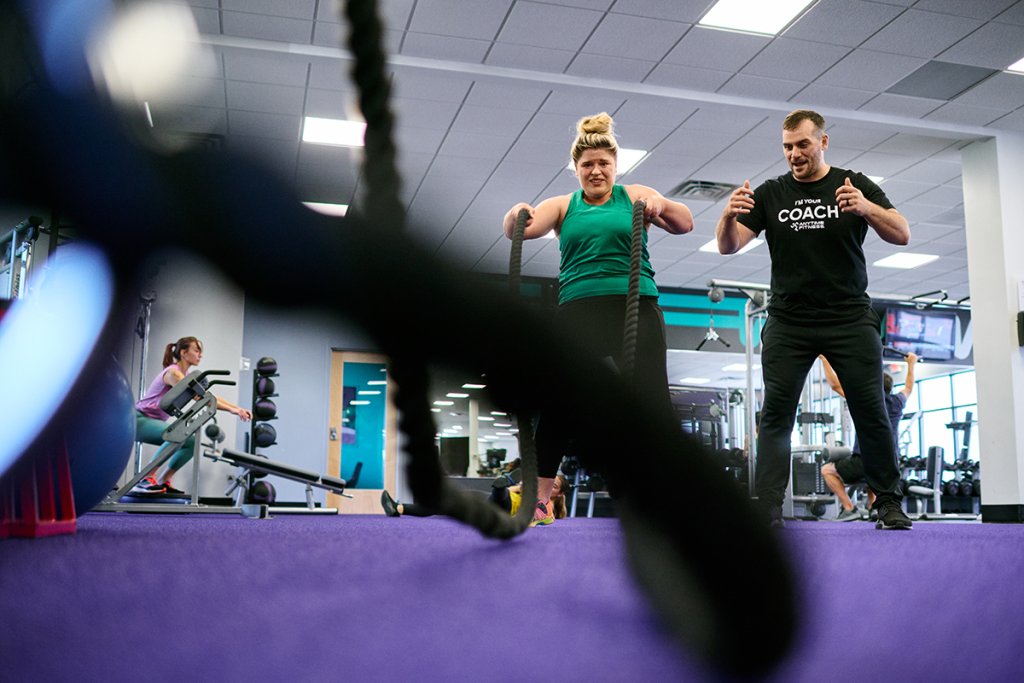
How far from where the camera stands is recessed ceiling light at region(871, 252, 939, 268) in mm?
7805

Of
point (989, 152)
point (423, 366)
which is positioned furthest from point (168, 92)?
point (989, 152)

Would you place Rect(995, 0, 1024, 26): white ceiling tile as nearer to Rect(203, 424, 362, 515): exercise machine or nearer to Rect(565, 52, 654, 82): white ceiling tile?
Rect(565, 52, 654, 82): white ceiling tile

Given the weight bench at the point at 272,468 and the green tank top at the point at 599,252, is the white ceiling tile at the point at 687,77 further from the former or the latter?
the weight bench at the point at 272,468

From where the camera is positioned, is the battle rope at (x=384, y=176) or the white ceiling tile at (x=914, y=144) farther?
the white ceiling tile at (x=914, y=144)

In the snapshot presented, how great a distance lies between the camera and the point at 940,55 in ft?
14.5

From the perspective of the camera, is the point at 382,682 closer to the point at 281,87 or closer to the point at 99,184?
the point at 99,184

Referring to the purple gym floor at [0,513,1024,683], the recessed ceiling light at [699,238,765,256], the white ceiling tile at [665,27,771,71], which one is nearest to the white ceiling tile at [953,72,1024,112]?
the white ceiling tile at [665,27,771,71]

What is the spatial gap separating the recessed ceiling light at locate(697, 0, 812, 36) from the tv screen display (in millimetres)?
3759

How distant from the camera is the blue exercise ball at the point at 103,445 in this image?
4.99 feet

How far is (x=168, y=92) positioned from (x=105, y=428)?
4.77ft

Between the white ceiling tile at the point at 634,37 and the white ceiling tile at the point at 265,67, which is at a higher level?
the white ceiling tile at the point at 634,37

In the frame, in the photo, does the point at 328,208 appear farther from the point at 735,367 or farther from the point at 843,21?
the point at 735,367

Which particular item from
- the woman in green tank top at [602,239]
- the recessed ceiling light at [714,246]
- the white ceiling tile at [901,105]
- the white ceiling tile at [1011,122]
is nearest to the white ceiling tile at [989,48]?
the white ceiling tile at [901,105]

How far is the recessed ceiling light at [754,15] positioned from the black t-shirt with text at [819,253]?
180 cm
